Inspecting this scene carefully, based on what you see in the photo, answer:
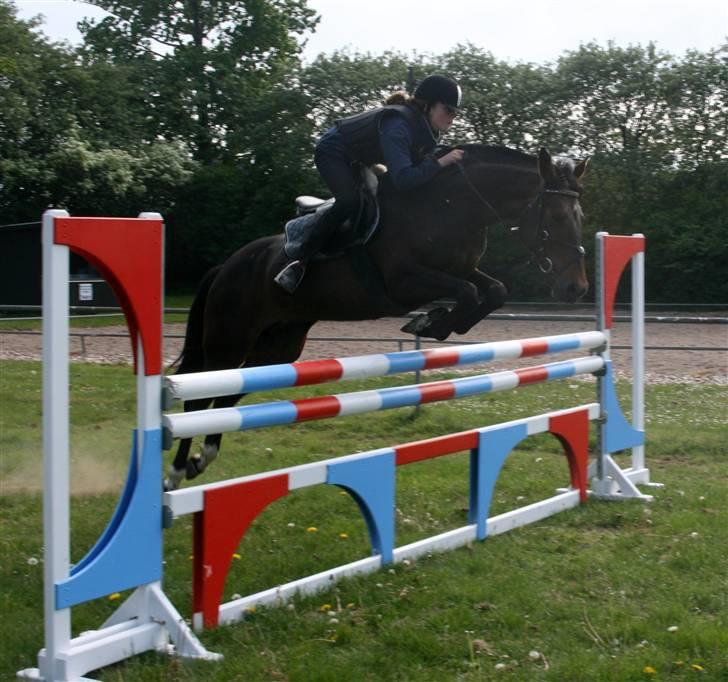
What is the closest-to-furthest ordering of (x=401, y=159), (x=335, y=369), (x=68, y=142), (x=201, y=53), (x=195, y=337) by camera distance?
1. (x=335, y=369)
2. (x=401, y=159)
3. (x=195, y=337)
4. (x=68, y=142)
5. (x=201, y=53)

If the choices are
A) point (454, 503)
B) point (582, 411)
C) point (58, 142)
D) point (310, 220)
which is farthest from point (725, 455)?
point (58, 142)

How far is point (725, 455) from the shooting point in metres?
7.21

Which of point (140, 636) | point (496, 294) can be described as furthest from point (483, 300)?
point (140, 636)

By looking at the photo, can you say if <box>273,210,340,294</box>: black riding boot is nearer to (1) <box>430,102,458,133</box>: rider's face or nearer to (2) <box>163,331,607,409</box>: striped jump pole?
(1) <box>430,102,458,133</box>: rider's face

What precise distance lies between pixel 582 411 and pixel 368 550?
1.67 m

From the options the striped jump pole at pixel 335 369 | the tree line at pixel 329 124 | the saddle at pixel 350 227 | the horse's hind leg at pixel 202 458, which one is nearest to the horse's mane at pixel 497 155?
the saddle at pixel 350 227

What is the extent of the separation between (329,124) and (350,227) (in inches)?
806

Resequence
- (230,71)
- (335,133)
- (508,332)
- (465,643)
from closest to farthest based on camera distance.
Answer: (465,643)
(335,133)
(508,332)
(230,71)

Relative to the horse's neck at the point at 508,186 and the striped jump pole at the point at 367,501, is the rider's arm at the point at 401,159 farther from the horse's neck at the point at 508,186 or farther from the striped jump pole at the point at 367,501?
the striped jump pole at the point at 367,501

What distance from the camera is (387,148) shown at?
476cm

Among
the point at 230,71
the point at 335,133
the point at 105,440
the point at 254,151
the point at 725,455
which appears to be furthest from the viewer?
the point at 230,71

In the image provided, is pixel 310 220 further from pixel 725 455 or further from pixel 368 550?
pixel 725 455

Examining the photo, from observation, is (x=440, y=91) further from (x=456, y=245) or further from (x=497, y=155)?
(x=456, y=245)

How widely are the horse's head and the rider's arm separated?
1.81 ft
